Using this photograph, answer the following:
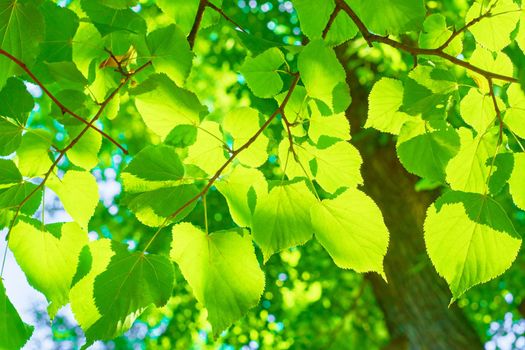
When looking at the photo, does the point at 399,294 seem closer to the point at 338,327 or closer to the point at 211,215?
the point at 338,327

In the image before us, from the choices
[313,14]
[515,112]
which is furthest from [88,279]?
[515,112]

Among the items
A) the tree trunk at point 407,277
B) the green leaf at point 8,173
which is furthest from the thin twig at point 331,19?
the tree trunk at point 407,277

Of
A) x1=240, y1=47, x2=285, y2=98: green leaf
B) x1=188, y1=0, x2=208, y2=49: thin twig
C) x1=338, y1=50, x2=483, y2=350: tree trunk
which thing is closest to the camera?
x1=240, y1=47, x2=285, y2=98: green leaf

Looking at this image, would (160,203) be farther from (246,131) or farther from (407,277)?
(407,277)

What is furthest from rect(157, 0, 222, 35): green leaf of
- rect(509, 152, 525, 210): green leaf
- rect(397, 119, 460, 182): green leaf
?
rect(509, 152, 525, 210): green leaf

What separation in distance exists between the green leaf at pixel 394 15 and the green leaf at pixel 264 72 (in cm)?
14

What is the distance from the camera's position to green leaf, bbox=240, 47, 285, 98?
0.66m

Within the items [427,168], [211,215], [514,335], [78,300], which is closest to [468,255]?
[427,168]

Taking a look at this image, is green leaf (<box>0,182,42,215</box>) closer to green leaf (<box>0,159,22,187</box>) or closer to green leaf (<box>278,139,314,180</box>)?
green leaf (<box>0,159,22,187</box>)

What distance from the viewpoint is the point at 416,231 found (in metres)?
3.17

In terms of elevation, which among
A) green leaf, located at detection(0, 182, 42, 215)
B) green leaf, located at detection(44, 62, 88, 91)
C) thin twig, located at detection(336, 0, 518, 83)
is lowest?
green leaf, located at detection(0, 182, 42, 215)

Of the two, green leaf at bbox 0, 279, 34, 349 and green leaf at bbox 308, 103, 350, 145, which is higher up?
green leaf at bbox 308, 103, 350, 145

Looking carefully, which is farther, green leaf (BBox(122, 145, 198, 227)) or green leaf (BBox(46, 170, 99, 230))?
green leaf (BBox(46, 170, 99, 230))

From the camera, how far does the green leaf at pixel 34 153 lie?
0.70 meters
